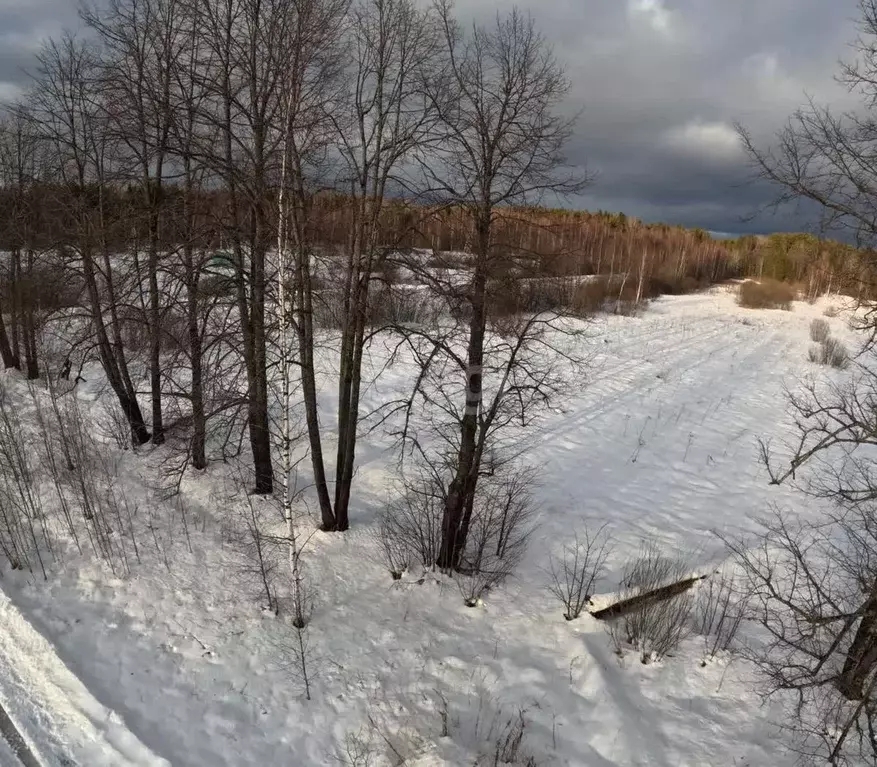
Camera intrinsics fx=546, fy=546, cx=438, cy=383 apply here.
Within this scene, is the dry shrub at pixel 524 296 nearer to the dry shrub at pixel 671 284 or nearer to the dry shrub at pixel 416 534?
the dry shrub at pixel 416 534

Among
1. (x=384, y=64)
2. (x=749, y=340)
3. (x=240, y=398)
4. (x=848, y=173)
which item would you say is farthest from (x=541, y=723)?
(x=749, y=340)

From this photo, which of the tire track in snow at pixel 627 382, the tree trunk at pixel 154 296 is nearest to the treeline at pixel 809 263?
the tire track in snow at pixel 627 382

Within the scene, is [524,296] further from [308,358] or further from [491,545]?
[491,545]

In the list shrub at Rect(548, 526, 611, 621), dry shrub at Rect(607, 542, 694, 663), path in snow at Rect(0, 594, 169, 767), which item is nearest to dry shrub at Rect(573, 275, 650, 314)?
shrub at Rect(548, 526, 611, 621)

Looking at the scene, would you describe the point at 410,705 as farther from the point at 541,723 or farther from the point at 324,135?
the point at 324,135

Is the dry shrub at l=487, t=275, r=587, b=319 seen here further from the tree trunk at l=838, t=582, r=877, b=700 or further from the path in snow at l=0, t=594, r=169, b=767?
the path in snow at l=0, t=594, r=169, b=767

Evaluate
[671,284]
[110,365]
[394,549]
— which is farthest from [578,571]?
[671,284]

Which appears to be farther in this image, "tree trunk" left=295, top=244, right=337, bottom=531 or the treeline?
"tree trunk" left=295, top=244, right=337, bottom=531
